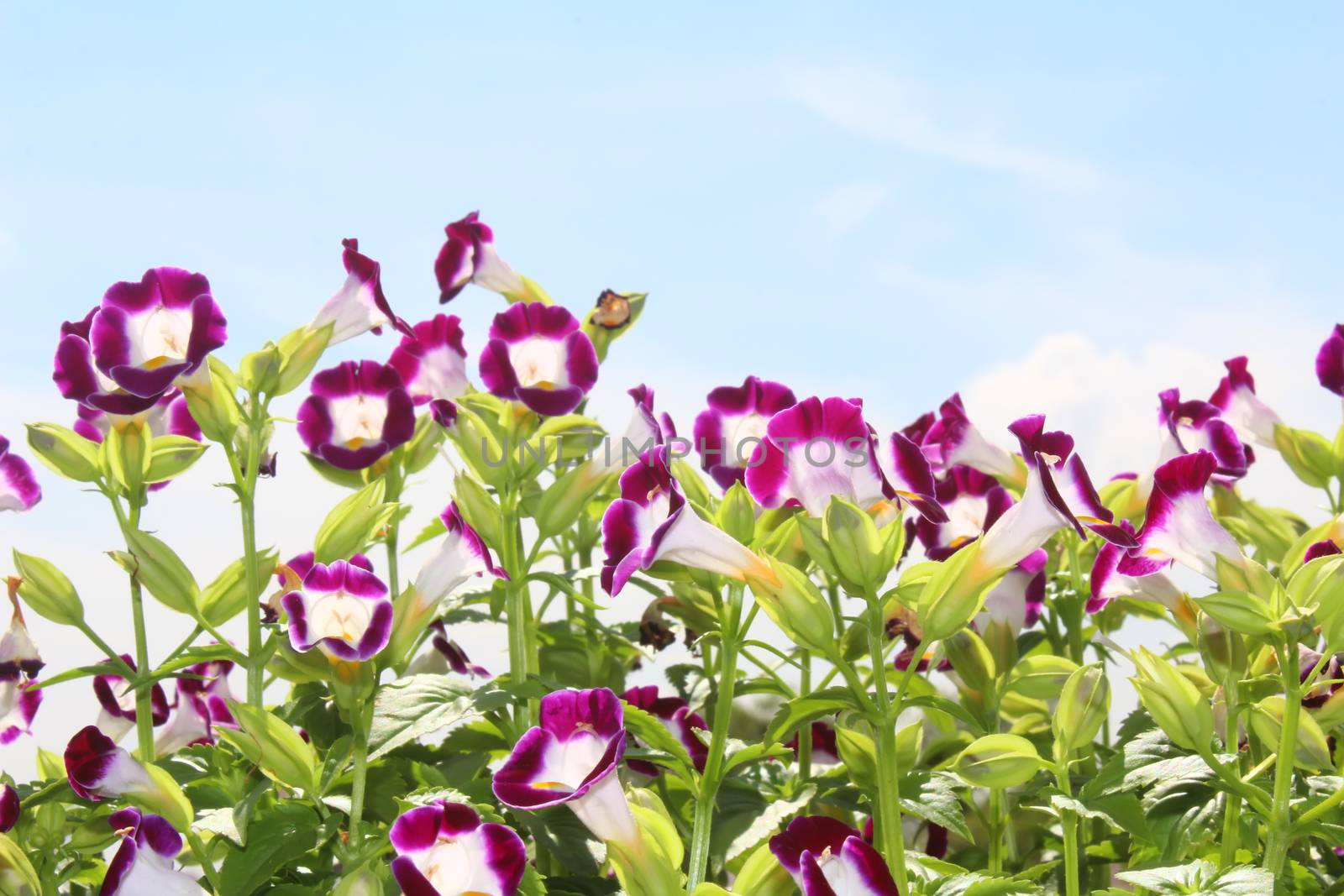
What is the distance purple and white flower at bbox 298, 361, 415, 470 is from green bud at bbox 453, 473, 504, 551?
239 mm

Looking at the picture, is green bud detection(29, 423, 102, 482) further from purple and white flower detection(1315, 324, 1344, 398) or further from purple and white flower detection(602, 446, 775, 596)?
purple and white flower detection(1315, 324, 1344, 398)

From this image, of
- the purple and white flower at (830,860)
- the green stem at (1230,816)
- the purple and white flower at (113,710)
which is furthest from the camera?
the purple and white flower at (113,710)

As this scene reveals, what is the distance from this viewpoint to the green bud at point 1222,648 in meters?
1.28

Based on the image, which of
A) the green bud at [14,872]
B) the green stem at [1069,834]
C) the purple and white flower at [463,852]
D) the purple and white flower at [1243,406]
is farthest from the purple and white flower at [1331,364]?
the green bud at [14,872]

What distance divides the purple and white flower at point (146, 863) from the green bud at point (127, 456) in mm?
468

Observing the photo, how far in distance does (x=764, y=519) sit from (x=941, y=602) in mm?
265

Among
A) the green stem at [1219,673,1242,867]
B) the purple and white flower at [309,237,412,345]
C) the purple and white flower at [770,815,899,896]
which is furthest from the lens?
the purple and white flower at [309,237,412,345]

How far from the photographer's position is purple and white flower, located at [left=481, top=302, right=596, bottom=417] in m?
1.58

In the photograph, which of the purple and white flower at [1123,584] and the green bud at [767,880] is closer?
the green bud at [767,880]

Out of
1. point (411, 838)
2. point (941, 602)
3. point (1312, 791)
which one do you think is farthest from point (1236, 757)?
point (411, 838)

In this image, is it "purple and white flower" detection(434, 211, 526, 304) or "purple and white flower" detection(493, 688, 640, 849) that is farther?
"purple and white flower" detection(434, 211, 526, 304)

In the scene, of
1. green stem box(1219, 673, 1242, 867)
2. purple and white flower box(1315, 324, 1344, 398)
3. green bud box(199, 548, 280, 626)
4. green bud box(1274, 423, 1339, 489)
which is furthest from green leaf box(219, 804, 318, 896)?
purple and white flower box(1315, 324, 1344, 398)

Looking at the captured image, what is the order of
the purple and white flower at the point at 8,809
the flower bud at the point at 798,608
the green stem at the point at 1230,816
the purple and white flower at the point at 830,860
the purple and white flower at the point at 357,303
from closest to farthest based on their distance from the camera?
the purple and white flower at the point at 830,860 < the flower bud at the point at 798,608 < the green stem at the point at 1230,816 < the purple and white flower at the point at 8,809 < the purple and white flower at the point at 357,303

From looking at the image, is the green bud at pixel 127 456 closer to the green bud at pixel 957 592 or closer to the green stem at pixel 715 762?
the green stem at pixel 715 762
